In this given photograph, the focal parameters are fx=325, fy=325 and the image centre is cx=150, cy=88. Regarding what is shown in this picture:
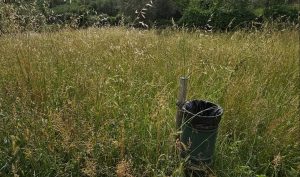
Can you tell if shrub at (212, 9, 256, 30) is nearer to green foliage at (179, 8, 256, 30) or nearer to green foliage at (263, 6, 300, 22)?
green foliage at (179, 8, 256, 30)

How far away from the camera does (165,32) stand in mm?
5922

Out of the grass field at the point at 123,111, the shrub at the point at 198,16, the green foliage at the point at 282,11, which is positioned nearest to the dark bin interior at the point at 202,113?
the grass field at the point at 123,111

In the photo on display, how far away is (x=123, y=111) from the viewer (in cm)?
264

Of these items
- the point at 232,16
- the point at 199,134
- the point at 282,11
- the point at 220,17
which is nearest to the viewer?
the point at 199,134

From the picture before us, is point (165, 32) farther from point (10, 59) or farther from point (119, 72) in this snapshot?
point (10, 59)

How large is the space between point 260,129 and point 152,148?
3.50 feet

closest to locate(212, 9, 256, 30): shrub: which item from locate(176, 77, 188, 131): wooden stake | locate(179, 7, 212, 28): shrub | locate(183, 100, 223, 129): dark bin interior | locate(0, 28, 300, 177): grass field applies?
locate(179, 7, 212, 28): shrub

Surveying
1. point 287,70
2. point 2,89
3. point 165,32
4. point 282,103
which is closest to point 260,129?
point 282,103

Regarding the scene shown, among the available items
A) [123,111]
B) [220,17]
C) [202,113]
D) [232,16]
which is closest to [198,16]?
[220,17]

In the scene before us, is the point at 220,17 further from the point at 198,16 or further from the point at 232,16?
the point at 198,16

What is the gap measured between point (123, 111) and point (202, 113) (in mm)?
644

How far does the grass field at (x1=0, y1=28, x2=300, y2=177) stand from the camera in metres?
2.25

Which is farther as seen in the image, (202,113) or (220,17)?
(220,17)

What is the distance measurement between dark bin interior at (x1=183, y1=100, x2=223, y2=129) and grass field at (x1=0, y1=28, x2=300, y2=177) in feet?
0.59
